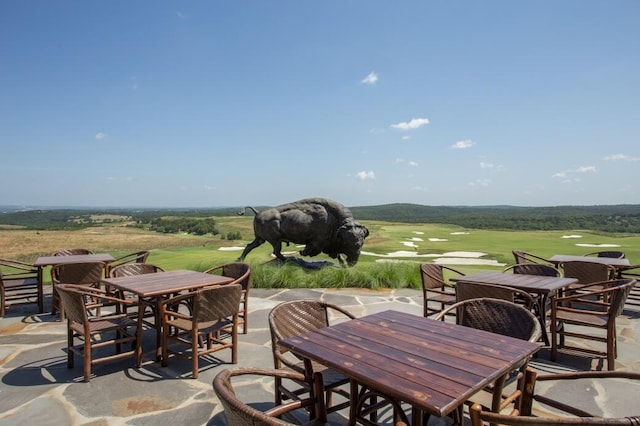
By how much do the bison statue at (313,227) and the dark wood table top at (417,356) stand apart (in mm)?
6551

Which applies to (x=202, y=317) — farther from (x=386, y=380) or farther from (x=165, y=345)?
(x=386, y=380)

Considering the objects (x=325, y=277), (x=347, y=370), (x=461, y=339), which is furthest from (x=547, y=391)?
(x=325, y=277)

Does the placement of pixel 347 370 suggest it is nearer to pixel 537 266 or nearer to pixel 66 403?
pixel 66 403

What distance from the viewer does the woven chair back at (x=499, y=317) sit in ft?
9.02

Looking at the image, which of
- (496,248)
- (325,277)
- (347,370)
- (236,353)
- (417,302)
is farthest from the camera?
(496,248)

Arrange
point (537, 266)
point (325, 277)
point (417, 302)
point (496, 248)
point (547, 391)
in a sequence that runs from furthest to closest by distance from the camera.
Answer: point (496, 248), point (325, 277), point (417, 302), point (537, 266), point (547, 391)

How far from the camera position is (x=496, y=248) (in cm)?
1415

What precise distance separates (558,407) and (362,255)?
11.2 m

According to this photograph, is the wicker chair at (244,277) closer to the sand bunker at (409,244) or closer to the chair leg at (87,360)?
the chair leg at (87,360)

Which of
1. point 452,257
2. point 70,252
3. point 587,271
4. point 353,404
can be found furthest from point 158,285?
point 452,257

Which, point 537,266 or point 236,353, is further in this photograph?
point 537,266

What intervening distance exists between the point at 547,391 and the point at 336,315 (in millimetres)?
2693

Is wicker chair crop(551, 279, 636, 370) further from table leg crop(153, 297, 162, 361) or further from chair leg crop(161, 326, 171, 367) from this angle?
table leg crop(153, 297, 162, 361)

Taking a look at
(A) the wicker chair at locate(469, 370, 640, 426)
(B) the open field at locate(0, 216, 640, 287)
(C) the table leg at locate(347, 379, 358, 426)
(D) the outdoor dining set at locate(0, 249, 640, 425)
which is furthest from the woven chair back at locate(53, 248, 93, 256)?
(A) the wicker chair at locate(469, 370, 640, 426)
